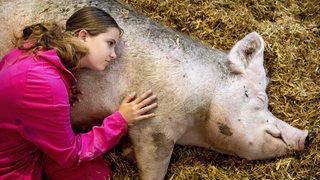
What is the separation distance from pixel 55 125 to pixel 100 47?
404 millimetres

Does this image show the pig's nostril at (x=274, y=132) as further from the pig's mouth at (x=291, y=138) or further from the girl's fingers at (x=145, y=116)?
the girl's fingers at (x=145, y=116)

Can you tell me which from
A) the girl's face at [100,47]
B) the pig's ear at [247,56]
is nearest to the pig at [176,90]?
the pig's ear at [247,56]

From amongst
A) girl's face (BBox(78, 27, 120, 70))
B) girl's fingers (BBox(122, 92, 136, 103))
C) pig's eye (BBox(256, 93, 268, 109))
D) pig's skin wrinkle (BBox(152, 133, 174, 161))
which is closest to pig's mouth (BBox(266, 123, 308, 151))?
pig's eye (BBox(256, 93, 268, 109))

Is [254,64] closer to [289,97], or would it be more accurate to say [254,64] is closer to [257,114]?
[257,114]

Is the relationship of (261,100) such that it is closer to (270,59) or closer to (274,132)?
(274,132)

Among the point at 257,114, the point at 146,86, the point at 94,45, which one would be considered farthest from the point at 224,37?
the point at 94,45

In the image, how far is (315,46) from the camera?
3.17 metres

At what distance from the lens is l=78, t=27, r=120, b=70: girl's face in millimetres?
2049

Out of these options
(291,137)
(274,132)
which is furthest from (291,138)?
(274,132)

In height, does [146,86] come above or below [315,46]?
above

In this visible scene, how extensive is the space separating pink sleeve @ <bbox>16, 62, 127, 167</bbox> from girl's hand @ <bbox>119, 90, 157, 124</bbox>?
0.04m

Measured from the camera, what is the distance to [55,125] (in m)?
1.97

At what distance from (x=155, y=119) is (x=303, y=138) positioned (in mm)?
862

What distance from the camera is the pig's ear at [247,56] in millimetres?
2432
